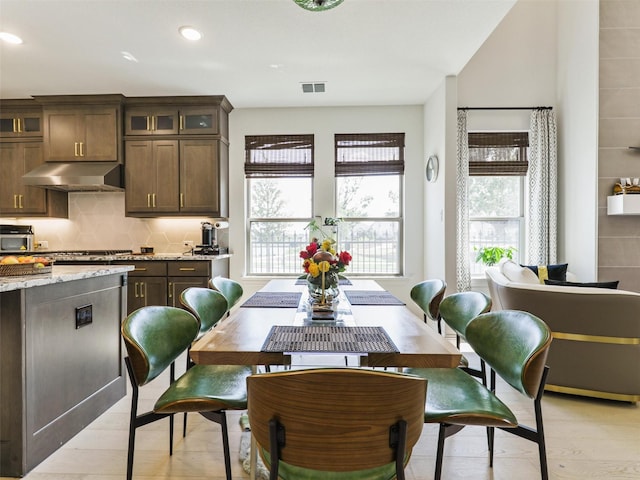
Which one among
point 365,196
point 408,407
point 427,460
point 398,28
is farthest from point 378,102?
point 408,407

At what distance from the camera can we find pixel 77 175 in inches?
162

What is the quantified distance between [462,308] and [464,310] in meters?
0.02

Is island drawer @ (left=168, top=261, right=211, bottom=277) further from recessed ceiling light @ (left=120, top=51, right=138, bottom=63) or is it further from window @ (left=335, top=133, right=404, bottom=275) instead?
recessed ceiling light @ (left=120, top=51, right=138, bottom=63)

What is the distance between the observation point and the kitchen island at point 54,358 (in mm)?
1764

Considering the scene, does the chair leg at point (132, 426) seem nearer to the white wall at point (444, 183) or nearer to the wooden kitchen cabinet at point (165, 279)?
the wooden kitchen cabinet at point (165, 279)

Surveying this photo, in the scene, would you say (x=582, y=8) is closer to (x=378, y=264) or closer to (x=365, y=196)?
(x=365, y=196)

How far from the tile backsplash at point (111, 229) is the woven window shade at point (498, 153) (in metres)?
3.48

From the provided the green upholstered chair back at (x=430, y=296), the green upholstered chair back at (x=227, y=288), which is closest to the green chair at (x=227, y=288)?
the green upholstered chair back at (x=227, y=288)

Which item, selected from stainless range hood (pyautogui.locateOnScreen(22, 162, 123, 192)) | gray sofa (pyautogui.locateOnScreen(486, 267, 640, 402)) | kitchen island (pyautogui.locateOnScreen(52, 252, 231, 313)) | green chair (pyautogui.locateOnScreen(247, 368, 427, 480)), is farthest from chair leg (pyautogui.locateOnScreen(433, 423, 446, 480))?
stainless range hood (pyautogui.locateOnScreen(22, 162, 123, 192))

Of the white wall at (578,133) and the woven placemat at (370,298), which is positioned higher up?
the white wall at (578,133)

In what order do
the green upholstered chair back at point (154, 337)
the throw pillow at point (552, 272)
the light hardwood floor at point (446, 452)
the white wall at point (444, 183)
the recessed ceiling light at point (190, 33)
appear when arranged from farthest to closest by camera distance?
the white wall at point (444, 183), the throw pillow at point (552, 272), the recessed ceiling light at point (190, 33), the light hardwood floor at point (446, 452), the green upholstered chair back at point (154, 337)

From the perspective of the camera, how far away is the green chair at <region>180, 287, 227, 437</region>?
2.04 metres

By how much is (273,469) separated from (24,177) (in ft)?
15.4

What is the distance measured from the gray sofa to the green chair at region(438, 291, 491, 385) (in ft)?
2.73
